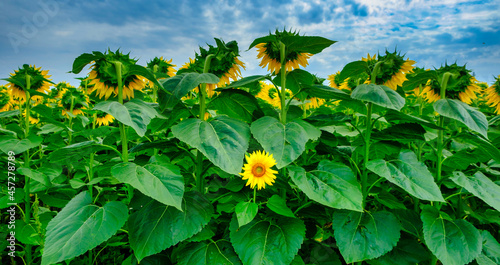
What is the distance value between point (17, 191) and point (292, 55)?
5.54ft

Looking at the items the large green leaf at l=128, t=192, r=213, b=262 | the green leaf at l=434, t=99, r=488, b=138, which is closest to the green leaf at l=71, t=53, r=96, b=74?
the large green leaf at l=128, t=192, r=213, b=262

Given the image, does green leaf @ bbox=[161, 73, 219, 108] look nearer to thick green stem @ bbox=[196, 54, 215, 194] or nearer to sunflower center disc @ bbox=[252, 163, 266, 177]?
thick green stem @ bbox=[196, 54, 215, 194]

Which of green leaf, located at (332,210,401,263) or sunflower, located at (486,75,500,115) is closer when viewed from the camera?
green leaf, located at (332,210,401,263)

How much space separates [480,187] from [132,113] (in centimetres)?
138

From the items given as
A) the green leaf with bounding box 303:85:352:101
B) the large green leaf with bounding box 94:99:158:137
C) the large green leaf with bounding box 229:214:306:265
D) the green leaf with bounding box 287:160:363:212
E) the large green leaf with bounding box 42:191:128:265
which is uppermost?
the large green leaf with bounding box 94:99:158:137

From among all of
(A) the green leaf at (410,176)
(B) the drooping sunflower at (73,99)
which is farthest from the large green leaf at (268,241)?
(B) the drooping sunflower at (73,99)

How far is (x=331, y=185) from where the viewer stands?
3.90ft

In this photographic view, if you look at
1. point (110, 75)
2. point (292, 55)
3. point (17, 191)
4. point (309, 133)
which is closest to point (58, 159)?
point (110, 75)

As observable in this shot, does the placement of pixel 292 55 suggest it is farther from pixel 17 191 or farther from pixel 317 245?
pixel 17 191

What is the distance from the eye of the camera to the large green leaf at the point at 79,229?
103 centimetres

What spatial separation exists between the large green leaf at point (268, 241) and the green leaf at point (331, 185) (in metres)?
0.19

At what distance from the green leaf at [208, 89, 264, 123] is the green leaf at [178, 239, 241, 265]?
0.60m

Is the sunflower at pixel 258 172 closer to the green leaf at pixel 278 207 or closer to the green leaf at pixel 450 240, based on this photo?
the green leaf at pixel 278 207

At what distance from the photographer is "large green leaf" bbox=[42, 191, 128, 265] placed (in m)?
1.03
